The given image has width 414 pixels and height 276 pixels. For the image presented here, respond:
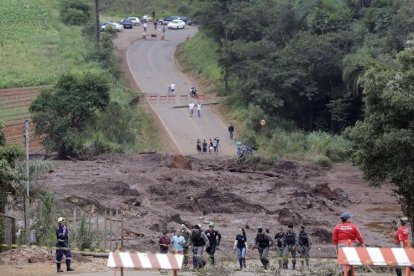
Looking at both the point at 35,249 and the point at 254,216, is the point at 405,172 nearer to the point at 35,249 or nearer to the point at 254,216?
the point at 35,249

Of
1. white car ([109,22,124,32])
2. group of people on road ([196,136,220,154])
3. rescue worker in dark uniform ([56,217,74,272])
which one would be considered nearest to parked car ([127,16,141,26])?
white car ([109,22,124,32])

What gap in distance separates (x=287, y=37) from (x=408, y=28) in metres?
13.6

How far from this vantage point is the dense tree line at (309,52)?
76.1m

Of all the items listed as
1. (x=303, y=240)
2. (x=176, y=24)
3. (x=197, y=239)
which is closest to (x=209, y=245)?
(x=197, y=239)

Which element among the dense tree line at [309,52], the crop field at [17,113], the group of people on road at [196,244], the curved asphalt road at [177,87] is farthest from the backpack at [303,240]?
the dense tree line at [309,52]

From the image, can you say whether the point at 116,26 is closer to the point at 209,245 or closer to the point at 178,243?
the point at 209,245

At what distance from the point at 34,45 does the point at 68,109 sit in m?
30.8

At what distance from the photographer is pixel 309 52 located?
254ft

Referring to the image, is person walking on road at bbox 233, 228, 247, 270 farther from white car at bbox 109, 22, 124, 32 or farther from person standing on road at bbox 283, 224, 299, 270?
white car at bbox 109, 22, 124, 32

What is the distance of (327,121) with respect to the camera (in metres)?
79.5

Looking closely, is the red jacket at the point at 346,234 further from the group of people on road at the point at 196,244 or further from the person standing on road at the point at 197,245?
the person standing on road at the point at 197,245

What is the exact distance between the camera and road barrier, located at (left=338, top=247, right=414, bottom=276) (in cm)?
2078

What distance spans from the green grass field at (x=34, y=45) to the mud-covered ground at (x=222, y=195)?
21950 millimetres

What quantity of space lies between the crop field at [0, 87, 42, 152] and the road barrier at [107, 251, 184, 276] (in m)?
46.2
